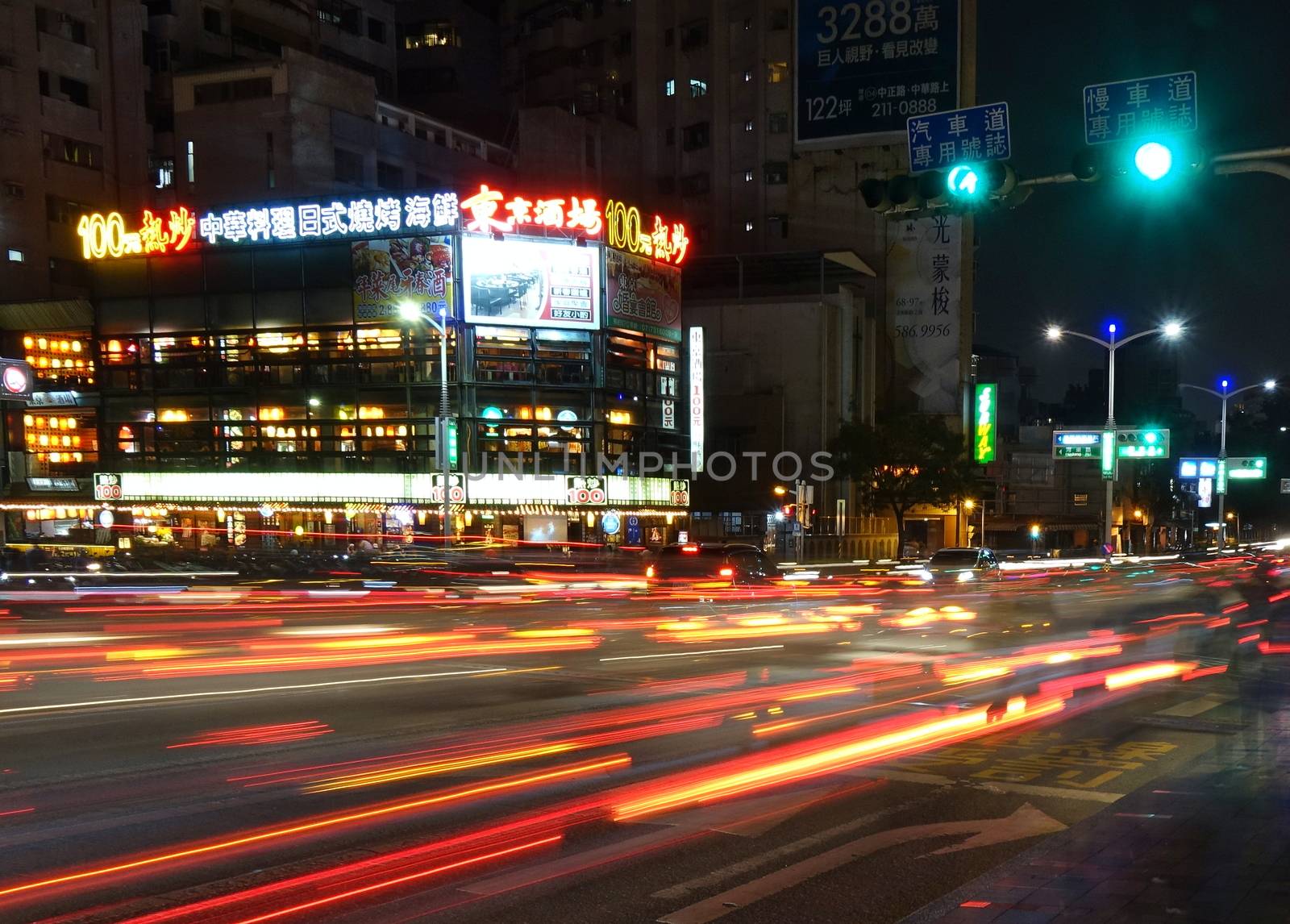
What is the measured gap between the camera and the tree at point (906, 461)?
5616 cm

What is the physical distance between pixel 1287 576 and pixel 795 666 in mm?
13325

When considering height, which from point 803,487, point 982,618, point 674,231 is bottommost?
point 982,618

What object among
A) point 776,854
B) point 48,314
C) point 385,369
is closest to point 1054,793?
point 776,854

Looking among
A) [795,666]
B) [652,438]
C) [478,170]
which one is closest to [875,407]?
[652,438]

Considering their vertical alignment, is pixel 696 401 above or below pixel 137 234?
below

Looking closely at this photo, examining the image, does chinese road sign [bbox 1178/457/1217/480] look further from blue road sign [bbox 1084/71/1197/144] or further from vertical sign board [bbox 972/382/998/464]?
blue road sign [bbox 1084/71/1197/144]

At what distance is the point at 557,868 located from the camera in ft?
A: 23.7

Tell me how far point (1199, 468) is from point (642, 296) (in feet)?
90.7

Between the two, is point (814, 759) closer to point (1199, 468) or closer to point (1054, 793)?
point (1054, 793)

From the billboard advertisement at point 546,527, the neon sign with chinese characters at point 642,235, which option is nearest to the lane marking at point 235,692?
the billboard advertisement at point 546,527

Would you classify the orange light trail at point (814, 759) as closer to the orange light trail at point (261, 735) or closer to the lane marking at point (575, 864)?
the lane marking at point (575, 864)

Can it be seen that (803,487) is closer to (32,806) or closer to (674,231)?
(674,231)

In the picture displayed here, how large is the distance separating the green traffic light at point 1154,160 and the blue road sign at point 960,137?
1.68 meters

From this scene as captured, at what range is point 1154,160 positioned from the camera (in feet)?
36.6
